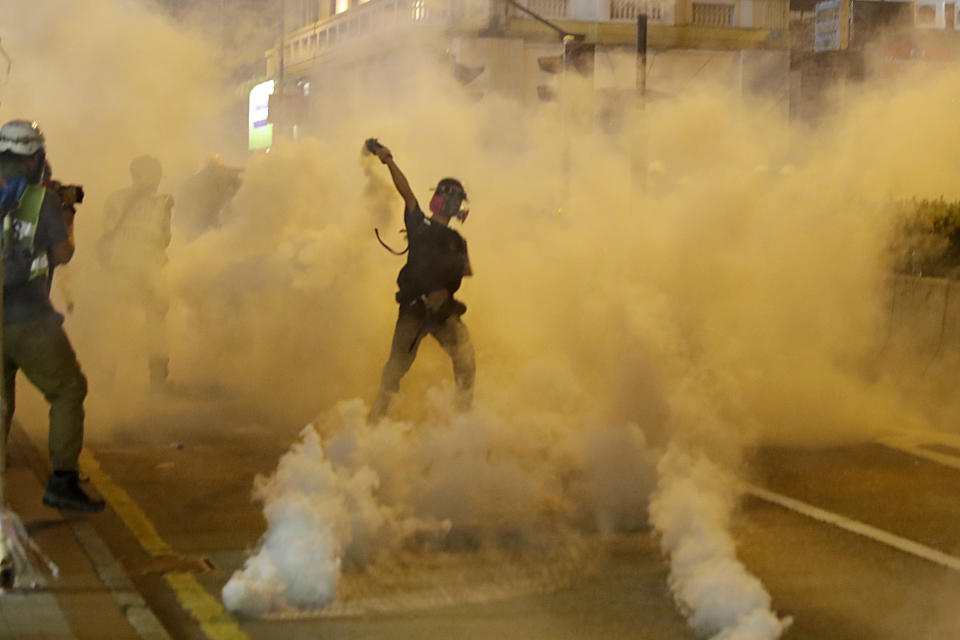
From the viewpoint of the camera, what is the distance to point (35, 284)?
19.8ft

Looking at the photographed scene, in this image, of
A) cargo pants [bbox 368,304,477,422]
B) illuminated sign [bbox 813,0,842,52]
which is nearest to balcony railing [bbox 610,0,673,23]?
illuminated sign [bbox 813,0,842,52]

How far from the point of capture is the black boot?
6262mm

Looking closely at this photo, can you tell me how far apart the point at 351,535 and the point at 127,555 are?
41.2 inches

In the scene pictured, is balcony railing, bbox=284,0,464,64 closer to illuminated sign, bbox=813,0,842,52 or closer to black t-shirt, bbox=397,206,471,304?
black t-shirt, bbox=397,206,471,304

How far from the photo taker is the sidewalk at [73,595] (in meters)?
4.57

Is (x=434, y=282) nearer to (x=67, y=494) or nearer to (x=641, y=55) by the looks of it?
(x=67, y=494)

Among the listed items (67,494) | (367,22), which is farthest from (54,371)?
(367,22)

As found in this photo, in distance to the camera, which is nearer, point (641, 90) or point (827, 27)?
point (641, 90)

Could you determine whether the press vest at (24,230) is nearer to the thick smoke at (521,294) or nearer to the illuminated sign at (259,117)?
the thick smoke at (521,294)

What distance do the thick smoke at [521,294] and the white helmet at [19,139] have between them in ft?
6.05

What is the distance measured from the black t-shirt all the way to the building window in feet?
27.4

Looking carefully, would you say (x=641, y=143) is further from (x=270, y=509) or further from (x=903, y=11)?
(x=903, y=11)

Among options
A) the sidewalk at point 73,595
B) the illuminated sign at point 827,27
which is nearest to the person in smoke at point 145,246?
the sidewalk at point 73,595

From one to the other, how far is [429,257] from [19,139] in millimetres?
2259
